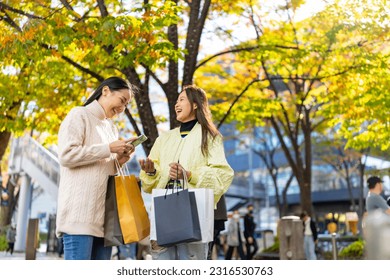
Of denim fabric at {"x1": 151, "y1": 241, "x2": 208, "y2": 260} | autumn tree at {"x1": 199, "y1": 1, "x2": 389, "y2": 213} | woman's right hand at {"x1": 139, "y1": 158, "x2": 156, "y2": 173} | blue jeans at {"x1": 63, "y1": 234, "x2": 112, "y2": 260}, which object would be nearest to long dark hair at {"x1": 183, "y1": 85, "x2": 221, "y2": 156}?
woman's right hand at {"x1": 139, "y1": 158, "x2": 156, "y2": 173}

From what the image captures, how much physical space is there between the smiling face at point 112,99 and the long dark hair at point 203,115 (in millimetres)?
422

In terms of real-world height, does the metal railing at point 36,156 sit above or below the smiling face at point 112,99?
above

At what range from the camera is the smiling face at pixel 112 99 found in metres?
2.90

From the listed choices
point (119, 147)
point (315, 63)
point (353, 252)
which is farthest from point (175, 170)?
point (353, 252)

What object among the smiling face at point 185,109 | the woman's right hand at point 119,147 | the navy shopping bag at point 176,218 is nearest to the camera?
the navy shopping bag at point 176,218

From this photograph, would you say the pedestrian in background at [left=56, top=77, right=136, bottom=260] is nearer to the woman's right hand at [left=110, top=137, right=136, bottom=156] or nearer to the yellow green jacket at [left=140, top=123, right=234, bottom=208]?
the woman's right hand at [left=110, top=137, right=136, bottom=156]

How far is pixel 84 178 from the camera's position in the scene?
2695mm

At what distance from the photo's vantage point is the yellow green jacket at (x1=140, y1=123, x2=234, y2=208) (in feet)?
9.04

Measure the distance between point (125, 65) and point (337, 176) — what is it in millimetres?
34093

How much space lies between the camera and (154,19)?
5988 millimetres

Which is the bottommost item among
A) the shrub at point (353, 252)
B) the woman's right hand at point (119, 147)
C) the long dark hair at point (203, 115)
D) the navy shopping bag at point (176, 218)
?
the shrub at point (353, 252)

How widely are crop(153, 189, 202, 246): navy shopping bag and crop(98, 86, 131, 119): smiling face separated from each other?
2.20 feet

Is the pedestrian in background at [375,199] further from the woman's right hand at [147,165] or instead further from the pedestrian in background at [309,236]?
the pedestrian in background at [309,236]

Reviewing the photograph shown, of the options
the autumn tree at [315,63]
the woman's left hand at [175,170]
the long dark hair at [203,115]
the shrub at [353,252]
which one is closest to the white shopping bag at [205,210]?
the woman's left hand at [175,170]
